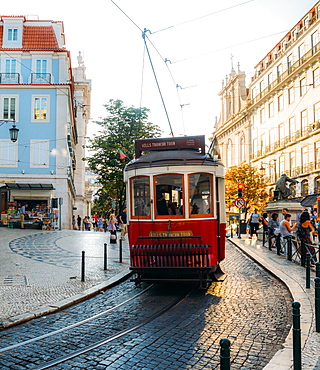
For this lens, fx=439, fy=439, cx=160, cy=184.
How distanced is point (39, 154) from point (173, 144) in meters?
28.2

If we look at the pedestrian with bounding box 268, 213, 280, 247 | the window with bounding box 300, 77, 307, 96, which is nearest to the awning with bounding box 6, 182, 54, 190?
the pedestrian with bounding box 268, 213, 280, 247

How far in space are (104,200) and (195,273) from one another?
34.9m

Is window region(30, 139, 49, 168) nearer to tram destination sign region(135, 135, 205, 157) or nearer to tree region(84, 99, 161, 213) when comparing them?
tree region(84, 99, 161, 213)

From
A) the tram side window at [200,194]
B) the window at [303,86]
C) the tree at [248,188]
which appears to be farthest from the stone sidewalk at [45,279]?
the tree at [248,188]

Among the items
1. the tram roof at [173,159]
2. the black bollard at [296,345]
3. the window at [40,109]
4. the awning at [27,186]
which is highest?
the window at [40,109]

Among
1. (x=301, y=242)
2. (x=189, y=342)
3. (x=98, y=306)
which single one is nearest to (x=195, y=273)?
(x=98, y=306)

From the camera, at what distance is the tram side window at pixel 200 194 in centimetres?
973

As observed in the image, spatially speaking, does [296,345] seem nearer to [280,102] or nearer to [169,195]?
[169,195]

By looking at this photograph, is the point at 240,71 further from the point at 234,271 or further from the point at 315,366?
the point at 315,366

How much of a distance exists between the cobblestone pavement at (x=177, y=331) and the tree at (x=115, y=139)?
90.1ft

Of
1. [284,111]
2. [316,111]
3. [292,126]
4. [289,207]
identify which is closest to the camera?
[289,207]

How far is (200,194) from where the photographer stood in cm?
981

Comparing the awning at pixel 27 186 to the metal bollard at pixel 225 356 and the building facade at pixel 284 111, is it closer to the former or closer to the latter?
the building facade at pixel 284 111

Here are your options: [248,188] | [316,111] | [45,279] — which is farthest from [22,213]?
[316,111]
